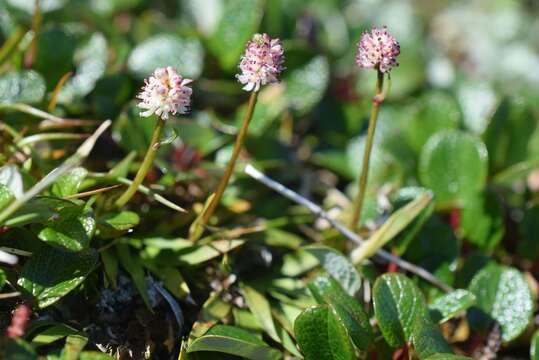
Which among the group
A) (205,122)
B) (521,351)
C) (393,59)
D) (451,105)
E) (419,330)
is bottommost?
(521,351)

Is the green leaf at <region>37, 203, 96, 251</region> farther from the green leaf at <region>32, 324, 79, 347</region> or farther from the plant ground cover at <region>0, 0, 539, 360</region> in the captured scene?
the green leaf at <region>32, 324, 79, 347</region>

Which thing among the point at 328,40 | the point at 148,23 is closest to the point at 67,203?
the point at 148,23

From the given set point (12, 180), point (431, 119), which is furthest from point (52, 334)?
point (431, 119)

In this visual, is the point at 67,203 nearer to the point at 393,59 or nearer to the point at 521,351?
the point at 393,59

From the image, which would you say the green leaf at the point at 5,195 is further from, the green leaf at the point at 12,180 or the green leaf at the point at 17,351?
the green leaf at the point at 17,351

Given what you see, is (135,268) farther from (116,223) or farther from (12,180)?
(12,180)

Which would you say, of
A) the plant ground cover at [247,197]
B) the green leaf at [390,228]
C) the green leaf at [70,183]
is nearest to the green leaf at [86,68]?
the plant ground cover at [247,197]
